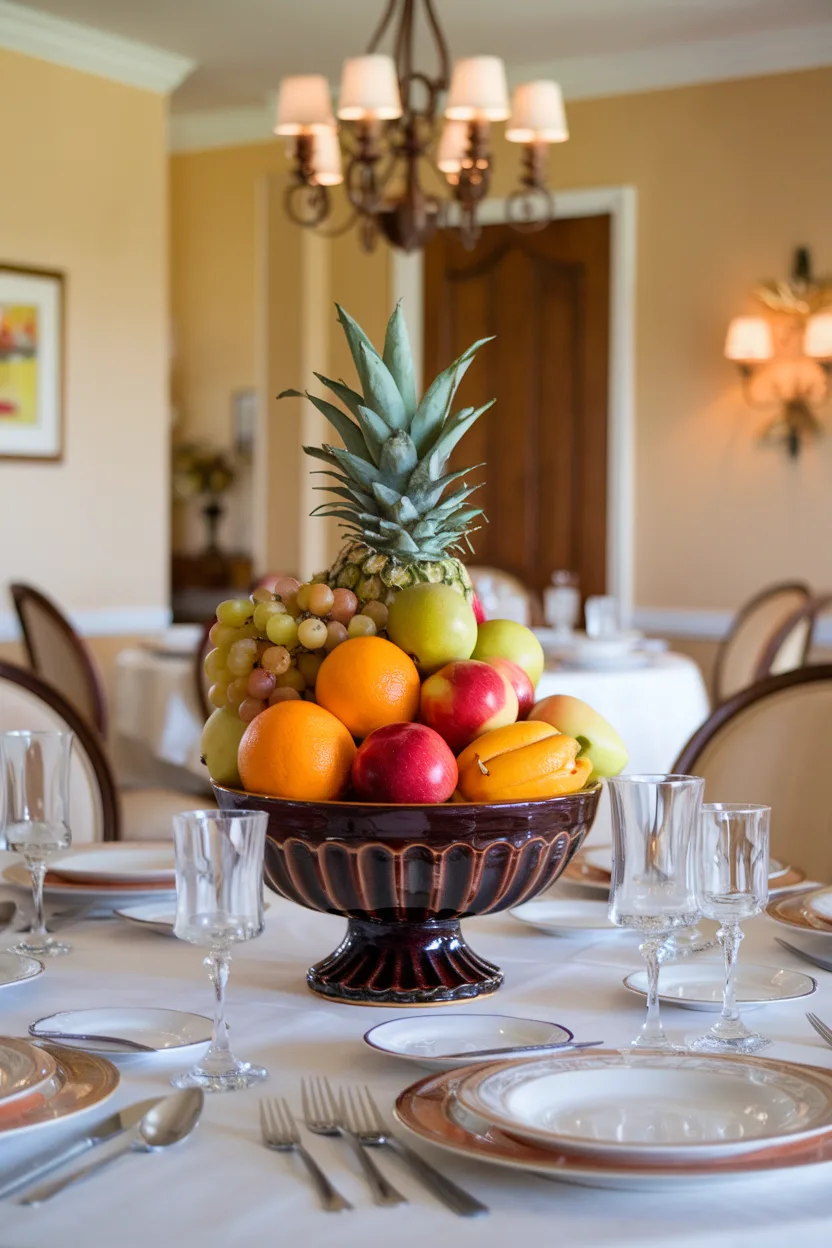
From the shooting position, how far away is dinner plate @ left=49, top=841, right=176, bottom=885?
4.98ft

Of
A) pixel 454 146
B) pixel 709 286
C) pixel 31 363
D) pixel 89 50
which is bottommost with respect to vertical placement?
pixel 31 363

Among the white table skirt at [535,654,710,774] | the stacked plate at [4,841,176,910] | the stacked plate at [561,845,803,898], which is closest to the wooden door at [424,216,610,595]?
the white table skirt at [535,654,710,774]

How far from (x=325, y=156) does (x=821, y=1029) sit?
3.66 metres

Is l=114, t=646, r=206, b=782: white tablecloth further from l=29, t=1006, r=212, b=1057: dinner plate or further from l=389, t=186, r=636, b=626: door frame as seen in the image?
l=29, t=1006, r=212, b=1057: dinner plate

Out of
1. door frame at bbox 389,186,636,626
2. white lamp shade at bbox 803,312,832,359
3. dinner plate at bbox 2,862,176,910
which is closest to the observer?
dinner plate at bbox 2,862,176,910

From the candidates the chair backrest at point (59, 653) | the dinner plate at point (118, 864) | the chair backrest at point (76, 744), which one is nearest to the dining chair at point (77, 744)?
the chair backrest at point (76, 744)

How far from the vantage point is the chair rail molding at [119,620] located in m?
5.94

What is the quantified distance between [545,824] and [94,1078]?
1.23 ft

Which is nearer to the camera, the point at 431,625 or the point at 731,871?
the point at 731,871

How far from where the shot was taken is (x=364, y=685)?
117 centimetres

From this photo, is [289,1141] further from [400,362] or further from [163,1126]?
[400,362]

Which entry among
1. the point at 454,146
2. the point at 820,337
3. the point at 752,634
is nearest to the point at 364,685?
the point at 454,146

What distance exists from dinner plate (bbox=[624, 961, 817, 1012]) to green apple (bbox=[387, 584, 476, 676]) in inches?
11.5

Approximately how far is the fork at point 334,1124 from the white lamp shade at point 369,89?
133 inches
